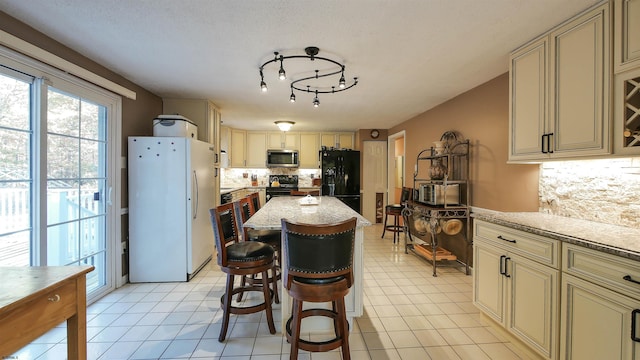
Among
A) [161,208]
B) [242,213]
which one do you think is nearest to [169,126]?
[161,208]

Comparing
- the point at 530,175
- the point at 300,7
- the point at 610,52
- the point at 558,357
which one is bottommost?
the point at 558,357

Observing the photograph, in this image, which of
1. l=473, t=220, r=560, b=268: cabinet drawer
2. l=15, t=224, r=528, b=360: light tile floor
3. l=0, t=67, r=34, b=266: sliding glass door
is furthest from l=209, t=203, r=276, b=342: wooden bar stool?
l=473, t=220, r=560, b=268: cabinet drawer

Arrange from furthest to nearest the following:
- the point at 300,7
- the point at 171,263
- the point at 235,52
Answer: the point at 171,263 → the point at 235,52 → the point at 300,7

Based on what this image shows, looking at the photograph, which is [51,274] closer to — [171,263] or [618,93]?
[171,263]

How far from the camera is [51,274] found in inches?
42.2

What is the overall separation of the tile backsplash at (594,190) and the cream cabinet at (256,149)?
5.20 m

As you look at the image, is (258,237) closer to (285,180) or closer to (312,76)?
(312,76)

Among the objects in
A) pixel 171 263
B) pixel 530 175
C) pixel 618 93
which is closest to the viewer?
pixel 618 93

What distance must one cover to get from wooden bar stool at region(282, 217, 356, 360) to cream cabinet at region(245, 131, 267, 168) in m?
4.93

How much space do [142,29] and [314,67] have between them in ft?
4.57

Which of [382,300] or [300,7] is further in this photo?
[382,300]

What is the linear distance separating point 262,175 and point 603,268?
19.8 feet

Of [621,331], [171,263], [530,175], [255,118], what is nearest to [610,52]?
[530,175]

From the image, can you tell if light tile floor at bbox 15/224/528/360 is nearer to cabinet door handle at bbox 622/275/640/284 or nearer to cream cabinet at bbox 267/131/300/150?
cabinet door handle at bbox 622/275/640/284
